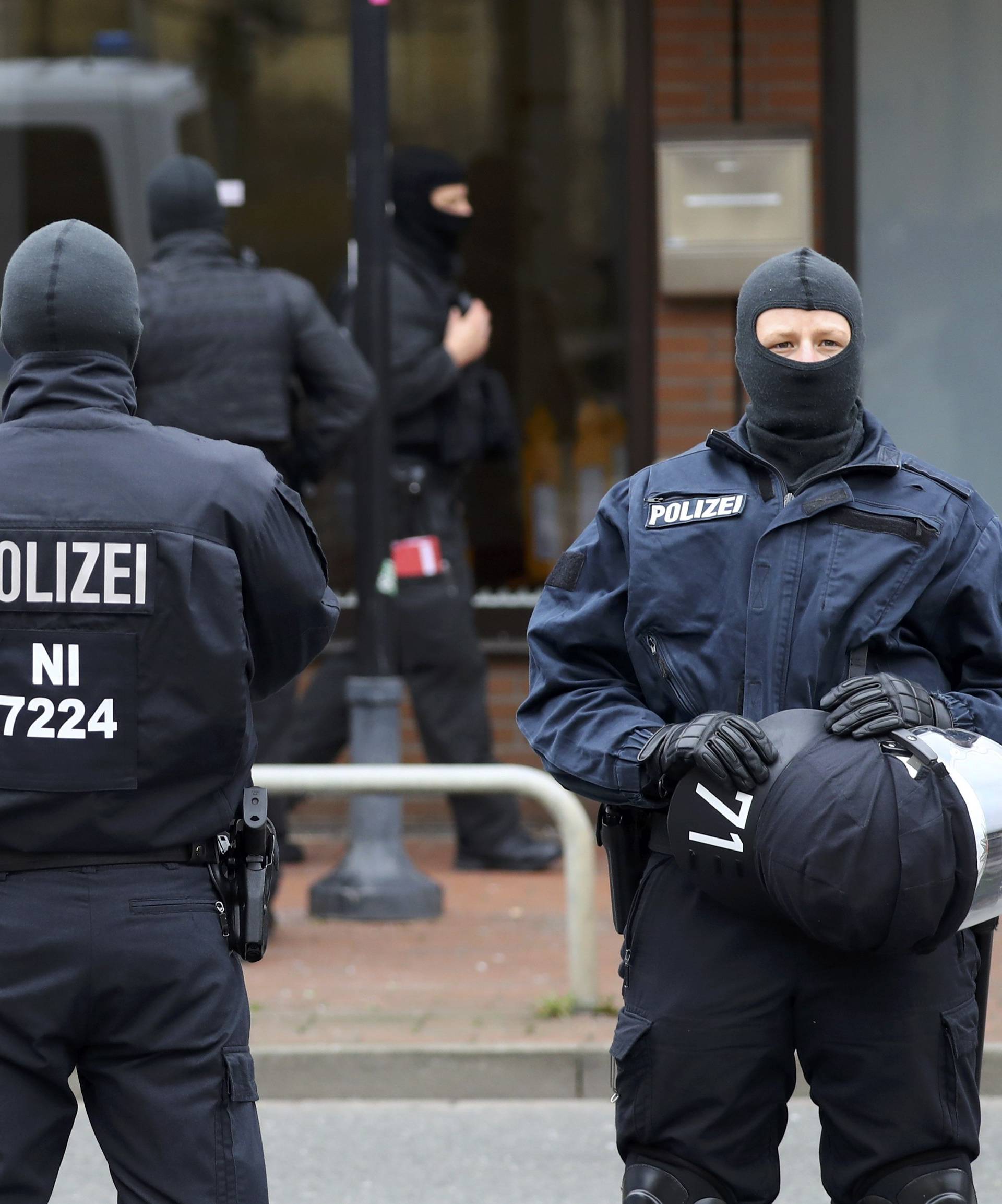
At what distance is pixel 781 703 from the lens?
10.4 feet

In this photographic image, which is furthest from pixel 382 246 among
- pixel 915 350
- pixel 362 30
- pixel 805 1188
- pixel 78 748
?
pixel 78 748

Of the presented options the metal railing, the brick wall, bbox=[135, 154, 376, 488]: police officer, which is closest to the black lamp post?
bbox=[135, 154, 376, 488]: police officer

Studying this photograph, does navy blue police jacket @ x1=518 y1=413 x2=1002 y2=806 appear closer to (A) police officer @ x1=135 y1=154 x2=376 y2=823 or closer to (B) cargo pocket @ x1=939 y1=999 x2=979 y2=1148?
(B) cargo pocket @ x1=939 y1=999 x2=979 y2=1148

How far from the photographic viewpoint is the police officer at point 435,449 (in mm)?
7066

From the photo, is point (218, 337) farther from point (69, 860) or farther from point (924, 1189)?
point (924, 1189)

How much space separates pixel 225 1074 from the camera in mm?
2990

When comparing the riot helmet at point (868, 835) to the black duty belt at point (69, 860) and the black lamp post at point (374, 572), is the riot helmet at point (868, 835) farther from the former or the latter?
the black lamp post at point (374, 572)

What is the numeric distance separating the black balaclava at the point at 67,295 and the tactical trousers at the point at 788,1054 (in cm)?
129

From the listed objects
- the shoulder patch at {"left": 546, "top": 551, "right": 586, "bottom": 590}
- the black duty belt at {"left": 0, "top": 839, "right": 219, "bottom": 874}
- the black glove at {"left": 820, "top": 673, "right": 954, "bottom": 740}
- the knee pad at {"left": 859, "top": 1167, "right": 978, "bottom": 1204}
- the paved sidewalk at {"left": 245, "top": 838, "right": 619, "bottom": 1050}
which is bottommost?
the paved sidewalk at {"left": 245, "top": 838, "right": 619, "bottom": 1050}

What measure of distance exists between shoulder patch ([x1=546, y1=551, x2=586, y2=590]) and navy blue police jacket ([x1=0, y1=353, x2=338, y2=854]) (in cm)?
56

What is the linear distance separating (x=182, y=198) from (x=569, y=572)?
3.24 metres

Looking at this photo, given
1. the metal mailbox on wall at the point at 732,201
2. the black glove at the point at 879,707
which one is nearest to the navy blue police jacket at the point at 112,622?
the black glove at the point at 879,707

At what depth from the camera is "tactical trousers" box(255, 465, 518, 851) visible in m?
7.18

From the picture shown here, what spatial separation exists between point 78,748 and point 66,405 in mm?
538
